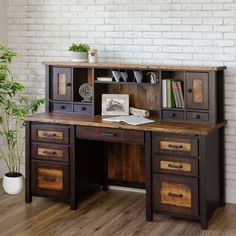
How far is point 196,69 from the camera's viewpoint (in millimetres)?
4129

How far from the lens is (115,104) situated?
4.59 meters

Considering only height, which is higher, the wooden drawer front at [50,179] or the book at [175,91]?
the book at [175,91]

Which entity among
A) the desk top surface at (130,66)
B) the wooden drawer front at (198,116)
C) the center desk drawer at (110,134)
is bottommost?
the center desk drawer at (110,134)

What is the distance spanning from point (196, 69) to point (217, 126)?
0.50 m

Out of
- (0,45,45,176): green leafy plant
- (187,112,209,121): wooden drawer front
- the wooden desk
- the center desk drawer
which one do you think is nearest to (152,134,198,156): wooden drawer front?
the wooden desk

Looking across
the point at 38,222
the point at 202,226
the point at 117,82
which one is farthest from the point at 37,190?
the point at 202,226

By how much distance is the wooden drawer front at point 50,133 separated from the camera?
427 centimetres

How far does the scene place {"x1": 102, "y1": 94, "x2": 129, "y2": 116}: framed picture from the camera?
4.58 meters

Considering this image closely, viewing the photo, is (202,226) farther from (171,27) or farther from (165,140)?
(171,27)

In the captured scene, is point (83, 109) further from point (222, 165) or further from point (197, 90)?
point (222, 165)

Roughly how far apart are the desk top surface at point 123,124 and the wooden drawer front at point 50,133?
6cm

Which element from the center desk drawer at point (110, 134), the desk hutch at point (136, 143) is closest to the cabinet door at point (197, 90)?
the desk hutch at point (136, 143)

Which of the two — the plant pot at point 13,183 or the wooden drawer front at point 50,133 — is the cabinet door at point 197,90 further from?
the plant pot at point 13,183

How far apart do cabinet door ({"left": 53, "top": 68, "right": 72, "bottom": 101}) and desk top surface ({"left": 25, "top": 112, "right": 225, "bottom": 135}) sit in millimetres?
232
